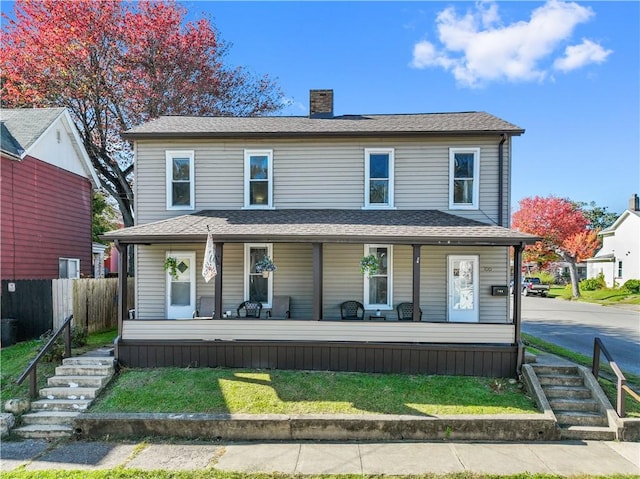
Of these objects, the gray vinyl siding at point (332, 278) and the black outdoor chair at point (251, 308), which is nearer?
the black outdoor chair at point (251, 308)

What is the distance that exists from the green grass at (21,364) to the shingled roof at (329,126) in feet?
19.0

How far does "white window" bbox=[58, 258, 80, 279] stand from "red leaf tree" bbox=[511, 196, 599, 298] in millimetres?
31639

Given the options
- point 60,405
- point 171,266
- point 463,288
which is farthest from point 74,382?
point 463,288

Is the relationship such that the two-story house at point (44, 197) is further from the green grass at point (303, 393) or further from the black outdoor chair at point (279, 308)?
the black outdoor chair at point (279, 308)

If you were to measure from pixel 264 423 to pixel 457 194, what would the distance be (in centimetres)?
765

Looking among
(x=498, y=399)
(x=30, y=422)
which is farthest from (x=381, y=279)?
(x=30, y=422)

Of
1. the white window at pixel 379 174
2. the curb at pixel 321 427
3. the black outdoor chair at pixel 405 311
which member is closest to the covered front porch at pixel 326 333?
the black outdoor chair at pixel 405 311

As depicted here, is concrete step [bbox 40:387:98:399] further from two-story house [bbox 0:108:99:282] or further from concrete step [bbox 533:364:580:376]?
concrete step [bbox 533:364:580:376]

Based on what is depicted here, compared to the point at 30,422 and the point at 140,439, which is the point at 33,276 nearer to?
the point at 30,422

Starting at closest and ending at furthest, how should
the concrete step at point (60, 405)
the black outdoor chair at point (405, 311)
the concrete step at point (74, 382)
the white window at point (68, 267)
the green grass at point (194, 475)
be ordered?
the green grass at point (194, 475)
the concrete step at point (60, 405)
the concrete step at point (74, 382)
the black outdoor chair at point (405, 311)
the white window at point (68, 267)

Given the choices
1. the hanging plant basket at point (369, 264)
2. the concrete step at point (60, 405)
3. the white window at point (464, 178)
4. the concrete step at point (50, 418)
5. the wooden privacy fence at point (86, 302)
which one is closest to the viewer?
the concrete step at point (50, 418)

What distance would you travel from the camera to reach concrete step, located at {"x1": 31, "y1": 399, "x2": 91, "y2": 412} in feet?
23.0

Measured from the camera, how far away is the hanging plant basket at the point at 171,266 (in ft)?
31.7

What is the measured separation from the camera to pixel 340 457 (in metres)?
5.70
